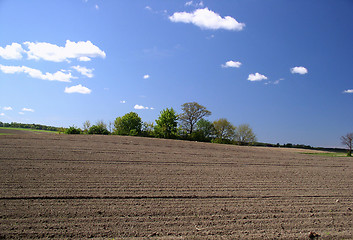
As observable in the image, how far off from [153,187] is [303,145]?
47464 millimetres

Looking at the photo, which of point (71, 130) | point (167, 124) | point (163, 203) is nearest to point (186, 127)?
point (167, 124)

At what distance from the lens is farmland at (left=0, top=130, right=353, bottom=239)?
215 inches

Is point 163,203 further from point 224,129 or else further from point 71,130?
point 224,129

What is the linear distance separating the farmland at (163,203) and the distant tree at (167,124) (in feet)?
114

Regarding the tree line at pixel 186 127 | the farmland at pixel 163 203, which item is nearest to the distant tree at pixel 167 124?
the tree line at pixel 186 127

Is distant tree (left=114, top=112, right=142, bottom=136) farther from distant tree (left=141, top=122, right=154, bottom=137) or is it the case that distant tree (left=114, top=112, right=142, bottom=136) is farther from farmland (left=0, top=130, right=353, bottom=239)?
farmland (left=0, top=130, right=353, bottom=239)

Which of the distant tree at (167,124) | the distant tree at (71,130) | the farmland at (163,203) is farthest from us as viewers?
the distant tree at (167,124)

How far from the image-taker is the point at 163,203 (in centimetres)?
704

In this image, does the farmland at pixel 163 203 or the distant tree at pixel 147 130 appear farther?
the distant tree at pixel 147 130

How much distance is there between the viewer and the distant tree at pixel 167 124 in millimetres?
46844

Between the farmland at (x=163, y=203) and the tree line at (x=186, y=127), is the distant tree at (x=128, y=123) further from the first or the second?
the farmland at (x=163, y=203)

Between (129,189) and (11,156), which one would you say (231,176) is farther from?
(11,156)

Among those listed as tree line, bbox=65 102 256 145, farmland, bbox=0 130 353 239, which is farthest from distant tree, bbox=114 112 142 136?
farmland, bbox=0 130 353 239

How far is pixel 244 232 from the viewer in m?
5.49
